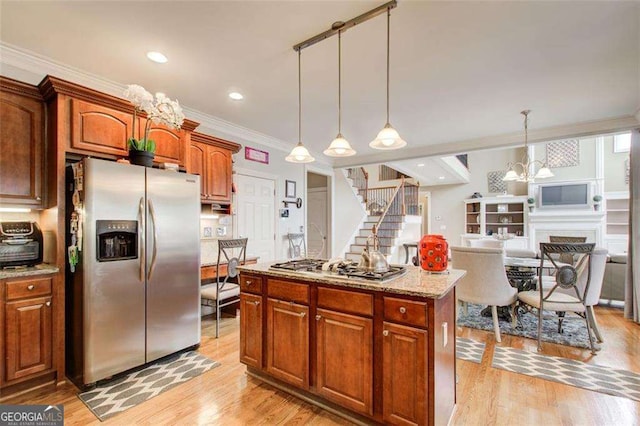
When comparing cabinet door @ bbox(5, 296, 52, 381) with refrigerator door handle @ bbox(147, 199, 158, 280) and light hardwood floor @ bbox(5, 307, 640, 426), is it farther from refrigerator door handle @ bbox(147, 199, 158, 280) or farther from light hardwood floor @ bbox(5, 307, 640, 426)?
refrigerator door handle @ bbox(147, 199, 158, 280)

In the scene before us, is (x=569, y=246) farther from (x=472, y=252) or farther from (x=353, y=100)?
(x=353, y=100)

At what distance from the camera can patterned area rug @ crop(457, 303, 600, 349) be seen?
3.25m

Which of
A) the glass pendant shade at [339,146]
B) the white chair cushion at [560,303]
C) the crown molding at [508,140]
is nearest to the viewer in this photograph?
the glass pendant shade at [339,146]

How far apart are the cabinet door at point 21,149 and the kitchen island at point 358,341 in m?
1.81

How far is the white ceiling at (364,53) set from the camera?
6.58ft

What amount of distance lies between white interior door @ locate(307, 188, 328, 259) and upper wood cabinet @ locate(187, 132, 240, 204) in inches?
122

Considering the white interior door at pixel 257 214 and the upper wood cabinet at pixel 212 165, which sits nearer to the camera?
the upper wood cabinet at pixel 212 165

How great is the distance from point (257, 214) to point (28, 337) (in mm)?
2939

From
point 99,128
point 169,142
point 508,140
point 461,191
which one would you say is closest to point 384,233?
point 461,191

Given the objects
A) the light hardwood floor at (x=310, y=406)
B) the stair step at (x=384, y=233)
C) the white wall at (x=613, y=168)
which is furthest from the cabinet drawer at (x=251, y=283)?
the white wall at (x=613, y=168)

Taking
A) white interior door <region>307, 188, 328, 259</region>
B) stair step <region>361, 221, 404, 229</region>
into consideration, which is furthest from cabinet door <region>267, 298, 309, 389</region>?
stair step <region>361, 221, 404, 229</region>

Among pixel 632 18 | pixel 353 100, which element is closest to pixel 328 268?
pixel 353 100

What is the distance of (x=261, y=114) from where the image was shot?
391cm
